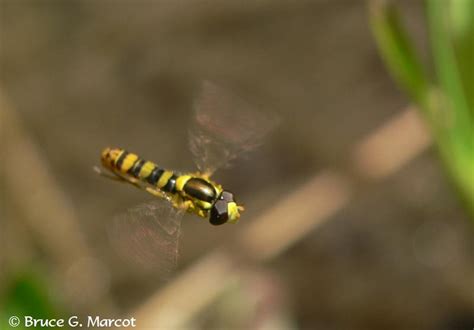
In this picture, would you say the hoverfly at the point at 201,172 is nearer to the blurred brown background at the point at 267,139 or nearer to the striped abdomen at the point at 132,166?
the striped abdomen at the point at 132,166

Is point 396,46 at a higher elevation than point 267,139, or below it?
below

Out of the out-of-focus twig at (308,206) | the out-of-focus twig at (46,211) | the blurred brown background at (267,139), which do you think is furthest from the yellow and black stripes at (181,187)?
the out-of-focus twig at (46,211)

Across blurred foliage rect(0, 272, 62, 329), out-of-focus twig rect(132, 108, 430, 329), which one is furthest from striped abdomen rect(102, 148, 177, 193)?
out-of-focus twig rect(132, 108, 430, 329)

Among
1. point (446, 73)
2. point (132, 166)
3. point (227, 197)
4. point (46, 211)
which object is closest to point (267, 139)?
point (46, 211)

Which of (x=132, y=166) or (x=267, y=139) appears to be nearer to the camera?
(x=132, y=166)

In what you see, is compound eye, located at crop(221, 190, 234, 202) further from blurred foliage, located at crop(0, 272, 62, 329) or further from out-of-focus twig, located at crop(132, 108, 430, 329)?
out-of-focus twig, located at crop(132, 108, 430, 329)

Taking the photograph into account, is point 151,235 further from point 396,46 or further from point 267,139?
point 267,139

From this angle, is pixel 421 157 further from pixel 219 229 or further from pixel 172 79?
pixel 172 79
